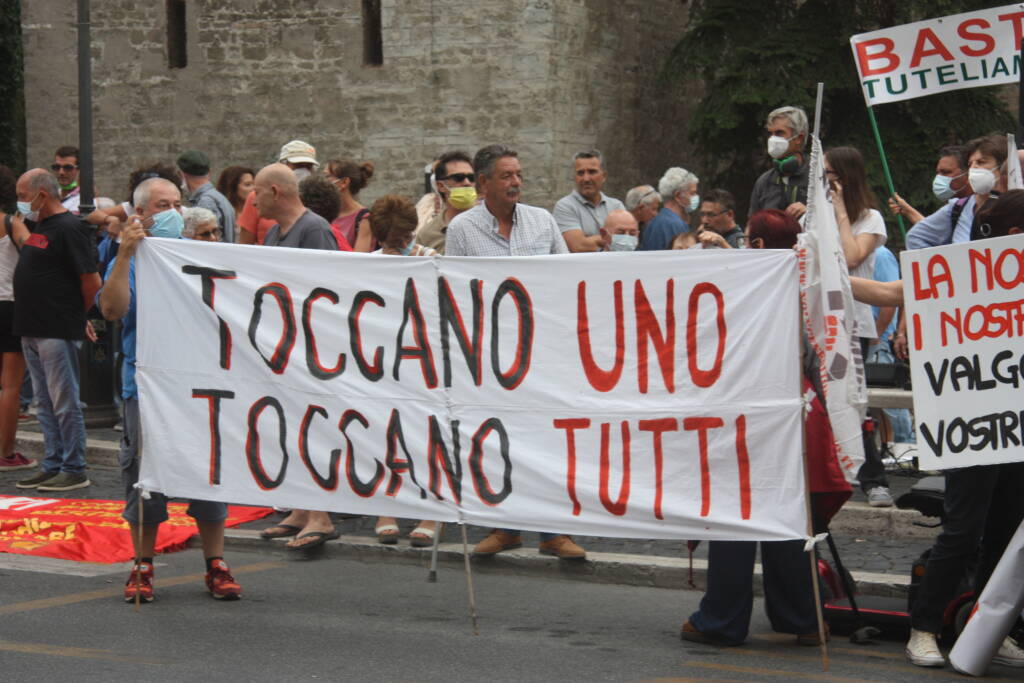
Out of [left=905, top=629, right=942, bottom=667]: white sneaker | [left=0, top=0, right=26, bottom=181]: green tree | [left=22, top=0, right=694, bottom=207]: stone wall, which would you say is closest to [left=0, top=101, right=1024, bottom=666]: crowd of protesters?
[left=905, top=629, right=942, bottom=667]: white sneaker

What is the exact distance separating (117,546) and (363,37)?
15.7 metres

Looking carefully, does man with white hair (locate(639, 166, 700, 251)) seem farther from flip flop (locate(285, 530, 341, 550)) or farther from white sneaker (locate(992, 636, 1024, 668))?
white sneaker (locate(992, 636, 1024, 668))

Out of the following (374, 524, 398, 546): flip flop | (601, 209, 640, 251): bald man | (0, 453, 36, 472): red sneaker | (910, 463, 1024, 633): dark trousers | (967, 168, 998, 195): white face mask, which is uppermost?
(967, 168, 998, 195): white face mask

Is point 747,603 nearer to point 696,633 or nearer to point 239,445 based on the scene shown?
point 696,633

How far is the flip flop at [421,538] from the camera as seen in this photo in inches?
335

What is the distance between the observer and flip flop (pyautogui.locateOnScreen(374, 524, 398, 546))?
8644 mm

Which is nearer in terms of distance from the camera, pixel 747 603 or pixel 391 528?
pixel 747 603

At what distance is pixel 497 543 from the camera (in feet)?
27.1

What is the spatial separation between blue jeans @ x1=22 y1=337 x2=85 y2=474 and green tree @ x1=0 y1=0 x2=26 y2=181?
1640 cm

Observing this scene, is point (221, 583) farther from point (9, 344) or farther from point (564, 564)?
point (9, 344)

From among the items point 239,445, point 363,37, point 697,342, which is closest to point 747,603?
point 697,342

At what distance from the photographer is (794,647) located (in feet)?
21.0

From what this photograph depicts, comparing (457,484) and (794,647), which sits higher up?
(457,484)

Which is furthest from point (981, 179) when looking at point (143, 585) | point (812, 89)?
point (812, 89)
